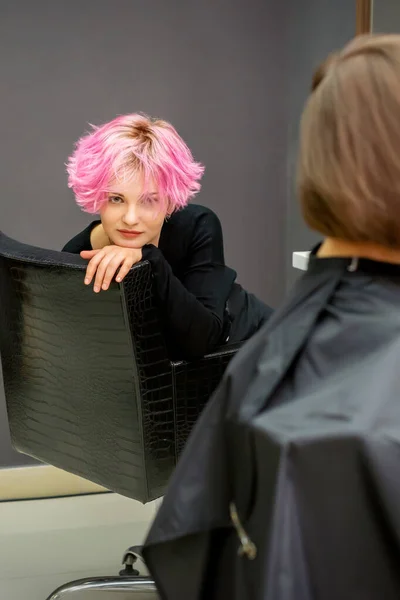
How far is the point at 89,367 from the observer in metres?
1.43

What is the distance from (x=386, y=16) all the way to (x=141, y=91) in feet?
2.72

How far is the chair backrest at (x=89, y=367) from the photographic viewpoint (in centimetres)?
134

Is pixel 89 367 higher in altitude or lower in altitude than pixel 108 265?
lower

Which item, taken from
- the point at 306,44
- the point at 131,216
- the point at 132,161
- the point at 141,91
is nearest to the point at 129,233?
the point at 131,216

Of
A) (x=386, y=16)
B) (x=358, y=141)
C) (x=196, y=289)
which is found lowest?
(x=196, y=289)

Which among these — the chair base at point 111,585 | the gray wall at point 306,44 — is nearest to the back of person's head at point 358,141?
the chair base at point 111,585

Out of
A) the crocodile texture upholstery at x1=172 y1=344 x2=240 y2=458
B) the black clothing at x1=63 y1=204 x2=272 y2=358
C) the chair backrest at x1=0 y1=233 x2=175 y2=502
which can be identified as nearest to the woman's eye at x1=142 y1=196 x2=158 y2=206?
the black clothing at x1=63 y1=204 x2=272 y2=358

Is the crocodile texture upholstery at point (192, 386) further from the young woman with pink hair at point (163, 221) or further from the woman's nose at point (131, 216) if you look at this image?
the woman's nose at point (131, 216)

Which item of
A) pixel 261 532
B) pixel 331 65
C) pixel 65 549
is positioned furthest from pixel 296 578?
pixel 65 549

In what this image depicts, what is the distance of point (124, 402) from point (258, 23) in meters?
1.57

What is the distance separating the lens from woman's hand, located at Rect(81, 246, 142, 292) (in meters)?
1.28

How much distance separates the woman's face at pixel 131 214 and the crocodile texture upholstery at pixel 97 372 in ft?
0.67

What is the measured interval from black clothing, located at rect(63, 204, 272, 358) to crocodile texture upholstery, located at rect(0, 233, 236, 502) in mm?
50

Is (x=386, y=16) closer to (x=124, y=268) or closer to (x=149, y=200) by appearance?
(x=149, y=200)
